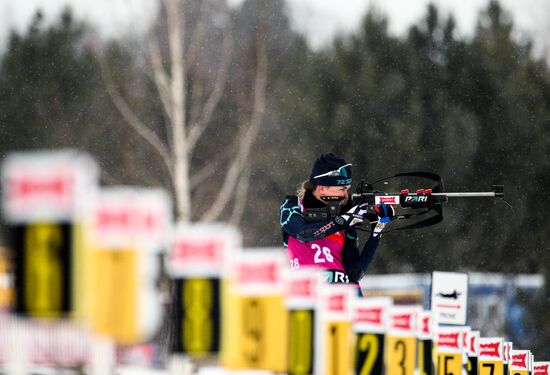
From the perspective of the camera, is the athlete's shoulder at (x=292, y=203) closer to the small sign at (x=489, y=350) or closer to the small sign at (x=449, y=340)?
the small sign at (x=449, y=340)

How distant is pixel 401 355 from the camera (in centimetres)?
961

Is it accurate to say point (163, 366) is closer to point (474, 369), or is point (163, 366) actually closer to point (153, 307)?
point (474, 369)

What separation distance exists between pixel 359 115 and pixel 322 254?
76.2 ft

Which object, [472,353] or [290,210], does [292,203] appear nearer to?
[290,210]

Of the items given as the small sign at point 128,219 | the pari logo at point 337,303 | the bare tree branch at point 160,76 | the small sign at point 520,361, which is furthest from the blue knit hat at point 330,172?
the bare tree branch at point 160,76

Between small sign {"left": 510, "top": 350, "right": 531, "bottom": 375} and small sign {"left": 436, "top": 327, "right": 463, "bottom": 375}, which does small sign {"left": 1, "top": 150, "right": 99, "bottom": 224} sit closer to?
small sign {"left": 436, "top": 327, "right": 463, "bottom": 375}

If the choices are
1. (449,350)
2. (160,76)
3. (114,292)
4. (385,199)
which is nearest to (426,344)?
(449,350)

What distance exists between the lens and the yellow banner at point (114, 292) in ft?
21.3

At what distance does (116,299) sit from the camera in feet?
21.5

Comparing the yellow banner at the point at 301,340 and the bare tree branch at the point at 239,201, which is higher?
the bare tree branch at the point at 239,201

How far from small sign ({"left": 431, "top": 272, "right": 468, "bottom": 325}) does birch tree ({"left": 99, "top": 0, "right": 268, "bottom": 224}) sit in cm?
1307

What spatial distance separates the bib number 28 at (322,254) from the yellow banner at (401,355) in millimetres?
2075

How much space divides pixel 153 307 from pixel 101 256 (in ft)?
0.97

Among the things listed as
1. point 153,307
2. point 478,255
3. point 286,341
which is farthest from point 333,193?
point 478,255
